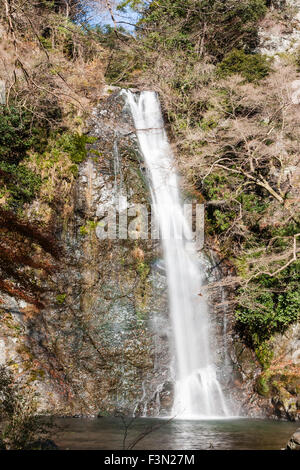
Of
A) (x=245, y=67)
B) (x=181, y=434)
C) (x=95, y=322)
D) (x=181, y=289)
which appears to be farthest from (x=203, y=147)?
(x=181, y=434)

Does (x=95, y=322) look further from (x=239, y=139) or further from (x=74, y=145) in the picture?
(x=239, y=139)

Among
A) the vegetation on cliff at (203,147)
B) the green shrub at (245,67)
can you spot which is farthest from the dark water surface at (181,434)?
the green shrub at (245,67)

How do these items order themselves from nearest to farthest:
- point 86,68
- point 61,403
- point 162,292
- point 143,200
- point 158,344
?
point 61,403 → point 158,344 → point 162,292 → point 143,200 → point 86,68

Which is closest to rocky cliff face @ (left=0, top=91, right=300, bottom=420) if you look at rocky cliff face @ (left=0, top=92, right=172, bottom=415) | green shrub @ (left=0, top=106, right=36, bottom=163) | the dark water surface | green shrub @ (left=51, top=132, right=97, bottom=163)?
rocky cliff face @ (left=0, top=92, right=172, bottom=415)

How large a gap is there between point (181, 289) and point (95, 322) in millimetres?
2665

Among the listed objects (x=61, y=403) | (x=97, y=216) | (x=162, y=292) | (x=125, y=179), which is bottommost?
(x=61, y=403)

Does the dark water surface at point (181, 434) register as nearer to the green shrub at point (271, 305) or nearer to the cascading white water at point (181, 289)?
the cascading white water at point (181, 289)

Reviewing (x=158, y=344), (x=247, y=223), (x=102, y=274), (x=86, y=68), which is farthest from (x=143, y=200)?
(x=86, y=68)

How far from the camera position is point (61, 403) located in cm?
824

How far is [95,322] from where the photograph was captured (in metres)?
9.39

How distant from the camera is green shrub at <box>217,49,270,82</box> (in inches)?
589

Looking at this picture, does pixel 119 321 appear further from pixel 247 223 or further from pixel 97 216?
pixel 247 223

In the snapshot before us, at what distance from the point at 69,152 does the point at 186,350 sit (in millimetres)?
7312

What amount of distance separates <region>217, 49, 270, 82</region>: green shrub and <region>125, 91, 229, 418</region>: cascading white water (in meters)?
4.49
